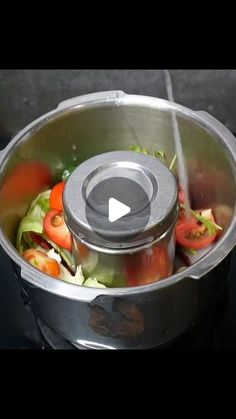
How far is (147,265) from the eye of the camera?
117cm

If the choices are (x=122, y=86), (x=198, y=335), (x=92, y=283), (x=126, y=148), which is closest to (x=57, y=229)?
(x=92, y=283)

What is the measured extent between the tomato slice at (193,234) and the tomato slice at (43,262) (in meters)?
0.25

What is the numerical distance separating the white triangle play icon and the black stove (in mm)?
356

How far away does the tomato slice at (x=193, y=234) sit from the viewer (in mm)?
1296

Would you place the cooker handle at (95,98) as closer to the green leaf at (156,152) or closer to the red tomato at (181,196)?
the green leaf at (156,152)

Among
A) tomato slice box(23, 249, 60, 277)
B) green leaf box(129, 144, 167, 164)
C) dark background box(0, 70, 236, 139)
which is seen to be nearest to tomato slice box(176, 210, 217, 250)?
green leaf box(129, 144, 167, 164)

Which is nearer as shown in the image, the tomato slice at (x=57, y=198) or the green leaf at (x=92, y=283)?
the green leaf at (x=92, y=283)

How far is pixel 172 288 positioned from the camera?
1058mm

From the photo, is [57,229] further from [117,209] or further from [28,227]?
[117,209]

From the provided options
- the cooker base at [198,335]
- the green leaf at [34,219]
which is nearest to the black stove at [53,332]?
the cooker base at [198,335]

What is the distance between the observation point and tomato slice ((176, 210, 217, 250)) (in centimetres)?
130

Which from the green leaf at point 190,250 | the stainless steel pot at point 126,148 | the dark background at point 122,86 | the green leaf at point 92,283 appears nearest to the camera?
the stainless steel pot at point 126,148

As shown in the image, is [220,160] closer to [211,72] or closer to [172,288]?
[172,288]

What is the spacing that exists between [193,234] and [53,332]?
0.38m
